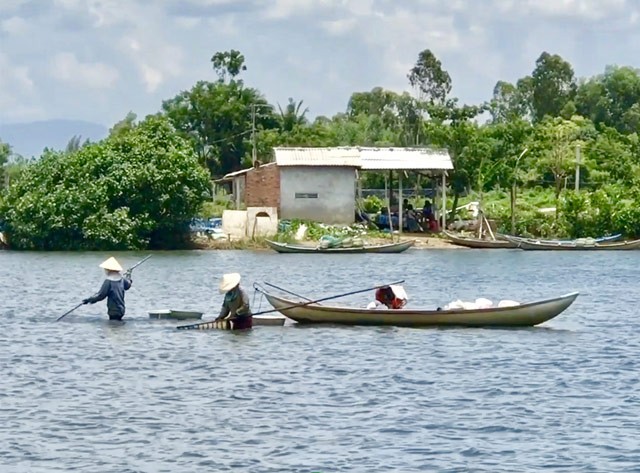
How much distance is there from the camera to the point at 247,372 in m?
23.4

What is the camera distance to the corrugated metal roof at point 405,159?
6369 cm

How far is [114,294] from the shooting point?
28.9 metres

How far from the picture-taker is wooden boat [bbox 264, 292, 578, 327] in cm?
2762

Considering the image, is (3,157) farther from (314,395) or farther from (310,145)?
(314,395)

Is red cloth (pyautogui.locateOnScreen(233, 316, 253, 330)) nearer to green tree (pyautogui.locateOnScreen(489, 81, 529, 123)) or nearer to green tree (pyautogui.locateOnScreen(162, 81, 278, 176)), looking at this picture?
green tree (pyautogui.locateOnScreen(162, 81, 278, 176))

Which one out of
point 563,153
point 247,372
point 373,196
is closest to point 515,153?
point 563,153

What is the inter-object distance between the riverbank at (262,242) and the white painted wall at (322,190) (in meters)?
2.36

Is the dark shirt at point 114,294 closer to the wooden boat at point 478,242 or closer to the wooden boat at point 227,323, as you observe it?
the wooden boat at point 227,323

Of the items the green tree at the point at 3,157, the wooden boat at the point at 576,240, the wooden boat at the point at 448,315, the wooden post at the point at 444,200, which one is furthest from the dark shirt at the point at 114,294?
the green tree at the point at 3,157

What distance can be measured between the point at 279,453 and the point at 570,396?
18.8ft

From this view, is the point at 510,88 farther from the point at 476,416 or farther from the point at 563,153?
the point at 476,416

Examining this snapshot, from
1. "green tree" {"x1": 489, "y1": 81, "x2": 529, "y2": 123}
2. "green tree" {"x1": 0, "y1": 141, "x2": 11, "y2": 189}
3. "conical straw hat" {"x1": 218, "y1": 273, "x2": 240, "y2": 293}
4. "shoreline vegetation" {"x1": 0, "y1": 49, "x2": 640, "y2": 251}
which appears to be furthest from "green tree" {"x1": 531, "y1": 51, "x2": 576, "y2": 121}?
"conical straw hat" {"x1": 218, "y1": 273, "x2": 240, "y2": 293}

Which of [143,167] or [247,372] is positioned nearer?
[247,372]

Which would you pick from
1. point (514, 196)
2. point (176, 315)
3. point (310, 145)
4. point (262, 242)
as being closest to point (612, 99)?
point (310, 145)
